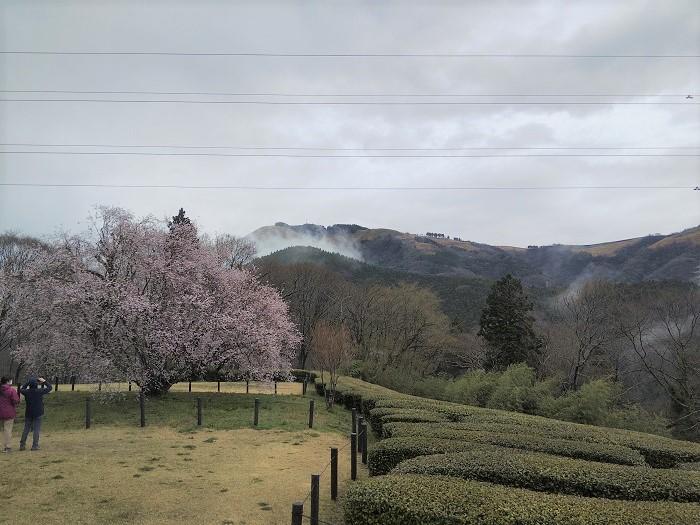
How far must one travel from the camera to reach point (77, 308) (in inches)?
602

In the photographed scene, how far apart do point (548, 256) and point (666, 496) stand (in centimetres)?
10119

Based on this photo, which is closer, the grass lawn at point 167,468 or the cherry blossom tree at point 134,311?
the grass lawn at point 167,468

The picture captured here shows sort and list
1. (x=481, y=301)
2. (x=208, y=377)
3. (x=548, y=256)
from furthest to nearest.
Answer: (x=548, y=256) < (x=481, y=301) < (x=208, y=377)

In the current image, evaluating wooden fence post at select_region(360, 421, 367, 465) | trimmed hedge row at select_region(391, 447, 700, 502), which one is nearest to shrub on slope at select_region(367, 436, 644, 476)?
trimmed hedge row at select_region(391, 447, 700, 502)

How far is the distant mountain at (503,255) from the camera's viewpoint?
6109 cm

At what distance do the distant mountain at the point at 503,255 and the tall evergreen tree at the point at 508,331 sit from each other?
24.9 meters

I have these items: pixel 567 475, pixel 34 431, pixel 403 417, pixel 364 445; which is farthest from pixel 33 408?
pixel 567 475

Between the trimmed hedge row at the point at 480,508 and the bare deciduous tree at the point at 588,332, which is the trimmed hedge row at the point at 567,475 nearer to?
the trimmed hedge row at the point at 480,508

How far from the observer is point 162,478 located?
8023 millimetres

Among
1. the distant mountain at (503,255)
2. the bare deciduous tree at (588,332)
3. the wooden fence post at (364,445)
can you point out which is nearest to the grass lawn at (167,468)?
the wooden fence post at (364,445)

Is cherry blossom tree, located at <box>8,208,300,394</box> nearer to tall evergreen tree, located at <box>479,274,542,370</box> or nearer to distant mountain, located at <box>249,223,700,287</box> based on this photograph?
tall evergreen tree, located at <box>479,274,542,370</box>

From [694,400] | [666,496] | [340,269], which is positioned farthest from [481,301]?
[666,496]

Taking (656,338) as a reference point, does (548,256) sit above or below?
above

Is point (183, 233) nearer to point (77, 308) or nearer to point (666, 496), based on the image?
point (77, 308)
